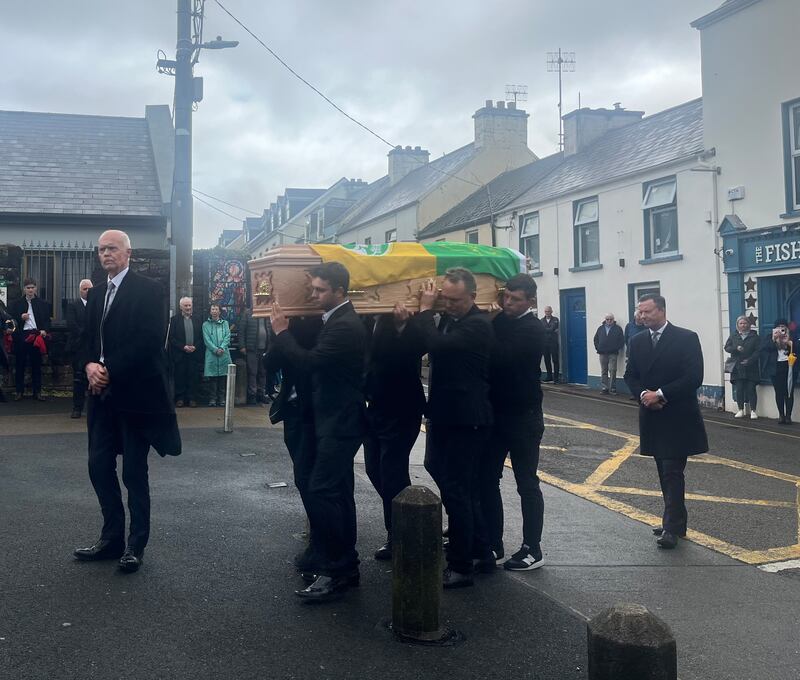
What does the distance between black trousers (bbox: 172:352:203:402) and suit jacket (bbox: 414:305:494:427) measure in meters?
9.01

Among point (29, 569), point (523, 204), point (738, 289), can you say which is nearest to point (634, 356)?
point (29, 569)

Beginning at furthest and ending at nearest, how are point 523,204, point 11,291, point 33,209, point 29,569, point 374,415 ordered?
point 523,204 → point 33,209 → point 11,291 → point 374,415 → point 29,569

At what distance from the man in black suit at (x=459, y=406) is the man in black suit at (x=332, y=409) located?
0.55 metres

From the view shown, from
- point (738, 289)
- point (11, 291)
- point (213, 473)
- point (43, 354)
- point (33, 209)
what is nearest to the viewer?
point (213, 473)

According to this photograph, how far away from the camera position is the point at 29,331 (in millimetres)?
13516

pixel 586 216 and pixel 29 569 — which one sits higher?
pixel 586 216

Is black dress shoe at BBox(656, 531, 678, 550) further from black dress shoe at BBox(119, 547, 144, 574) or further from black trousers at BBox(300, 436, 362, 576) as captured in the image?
black dress shoe at BBox(119, 547, 144, 574)

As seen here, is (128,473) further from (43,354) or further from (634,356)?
(43,354)

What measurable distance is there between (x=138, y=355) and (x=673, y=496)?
4156mm

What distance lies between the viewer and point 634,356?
688 centimetres

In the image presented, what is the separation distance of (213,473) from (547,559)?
390cm

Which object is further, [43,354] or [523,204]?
[523,204]

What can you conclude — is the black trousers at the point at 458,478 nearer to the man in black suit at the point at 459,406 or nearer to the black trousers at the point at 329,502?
the man in black suit at the point at 459,406

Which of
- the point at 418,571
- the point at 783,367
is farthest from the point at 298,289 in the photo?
the point at 783,367
